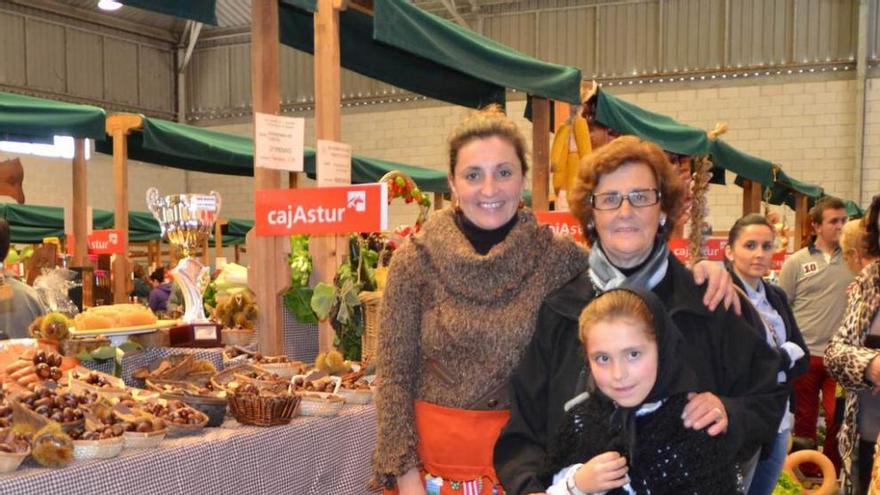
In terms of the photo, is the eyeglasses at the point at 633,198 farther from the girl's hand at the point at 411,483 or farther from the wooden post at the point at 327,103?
the wooden post at the point at 327,103

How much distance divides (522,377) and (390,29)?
5.55 ft

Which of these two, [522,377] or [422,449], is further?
[422,449]

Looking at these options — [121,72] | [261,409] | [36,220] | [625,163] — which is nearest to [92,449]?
[261,409]

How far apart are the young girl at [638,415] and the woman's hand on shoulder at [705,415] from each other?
0.05 ft

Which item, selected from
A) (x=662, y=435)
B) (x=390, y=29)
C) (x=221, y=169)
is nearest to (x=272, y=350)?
(x=390, y=29)

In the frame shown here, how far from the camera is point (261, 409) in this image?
2775 mm

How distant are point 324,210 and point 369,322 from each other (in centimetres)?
73

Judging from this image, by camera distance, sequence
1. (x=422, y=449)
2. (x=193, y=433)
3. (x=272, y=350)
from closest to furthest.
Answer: (x=422, y=449), (x=193, y=433), (x=272, y=350)

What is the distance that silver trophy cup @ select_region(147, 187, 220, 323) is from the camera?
3297 mm

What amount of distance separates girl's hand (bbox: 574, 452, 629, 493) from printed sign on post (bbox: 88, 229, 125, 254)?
5.16 m

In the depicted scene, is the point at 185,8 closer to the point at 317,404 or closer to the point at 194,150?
the point at 317,404

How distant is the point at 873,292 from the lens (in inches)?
126

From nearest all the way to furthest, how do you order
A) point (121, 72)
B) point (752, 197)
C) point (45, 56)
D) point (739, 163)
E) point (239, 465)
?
point (239, 465) < point (739, 163) < point (752, 197) < point (45, 56) < point (121, 72)

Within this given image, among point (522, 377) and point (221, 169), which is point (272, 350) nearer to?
point (522, 377)
